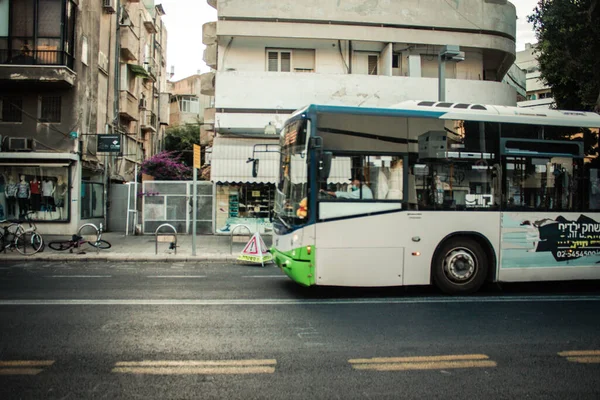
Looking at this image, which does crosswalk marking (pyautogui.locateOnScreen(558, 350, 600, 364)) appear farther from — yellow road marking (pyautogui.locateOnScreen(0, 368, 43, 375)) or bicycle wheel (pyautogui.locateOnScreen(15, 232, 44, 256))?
bicycle wheel (pyautogui.locateOnScreen(15, 232, 44, 256))

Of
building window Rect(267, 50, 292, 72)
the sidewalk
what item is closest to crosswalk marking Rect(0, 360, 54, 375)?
the sidewalk

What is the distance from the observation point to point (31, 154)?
20734 millimetres

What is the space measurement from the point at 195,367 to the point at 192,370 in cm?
8

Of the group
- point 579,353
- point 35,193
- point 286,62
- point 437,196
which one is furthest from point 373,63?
point 579,353

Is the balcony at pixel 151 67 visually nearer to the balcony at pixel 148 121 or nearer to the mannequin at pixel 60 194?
the balcony at pixel 148 121

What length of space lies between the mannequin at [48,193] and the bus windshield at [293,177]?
15.6 metres

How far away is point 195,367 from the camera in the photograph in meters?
4.86

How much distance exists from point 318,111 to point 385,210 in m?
1.97

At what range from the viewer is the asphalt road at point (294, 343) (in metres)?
4.40

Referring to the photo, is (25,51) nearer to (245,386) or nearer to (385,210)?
(385,210)

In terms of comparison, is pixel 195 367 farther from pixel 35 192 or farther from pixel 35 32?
pixel 35 32

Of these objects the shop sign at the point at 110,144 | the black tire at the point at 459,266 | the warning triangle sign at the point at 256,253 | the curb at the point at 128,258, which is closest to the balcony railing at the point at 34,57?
the shop sign at the point at 110,144

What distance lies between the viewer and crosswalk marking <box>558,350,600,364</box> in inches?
205

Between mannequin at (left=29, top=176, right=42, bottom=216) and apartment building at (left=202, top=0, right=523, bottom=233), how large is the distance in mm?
7301
